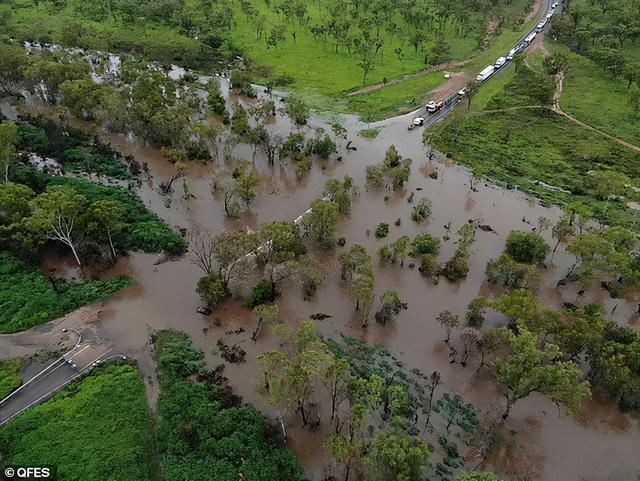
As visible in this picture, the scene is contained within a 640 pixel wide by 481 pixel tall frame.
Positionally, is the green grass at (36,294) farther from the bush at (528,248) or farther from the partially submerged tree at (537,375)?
the bush at (528,248)

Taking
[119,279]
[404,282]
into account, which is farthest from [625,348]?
[119,279]

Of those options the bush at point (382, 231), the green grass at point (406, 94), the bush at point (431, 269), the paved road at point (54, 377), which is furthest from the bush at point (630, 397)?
the green grass at point (406, 94)

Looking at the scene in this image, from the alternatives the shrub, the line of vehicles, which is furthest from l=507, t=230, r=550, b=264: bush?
the line of vehicles

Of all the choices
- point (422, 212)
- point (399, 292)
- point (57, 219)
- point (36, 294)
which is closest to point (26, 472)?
point (36, 294)

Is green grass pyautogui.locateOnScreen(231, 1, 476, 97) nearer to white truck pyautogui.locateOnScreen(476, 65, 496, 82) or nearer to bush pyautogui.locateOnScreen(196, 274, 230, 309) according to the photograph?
white truck pyautogui.locateOnScreen(476, 65, 496, 82)

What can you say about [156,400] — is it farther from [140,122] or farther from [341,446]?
[140,122]

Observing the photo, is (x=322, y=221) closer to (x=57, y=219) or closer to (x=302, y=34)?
(x=57, y=219)

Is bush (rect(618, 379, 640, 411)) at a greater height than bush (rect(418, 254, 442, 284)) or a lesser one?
lesser
